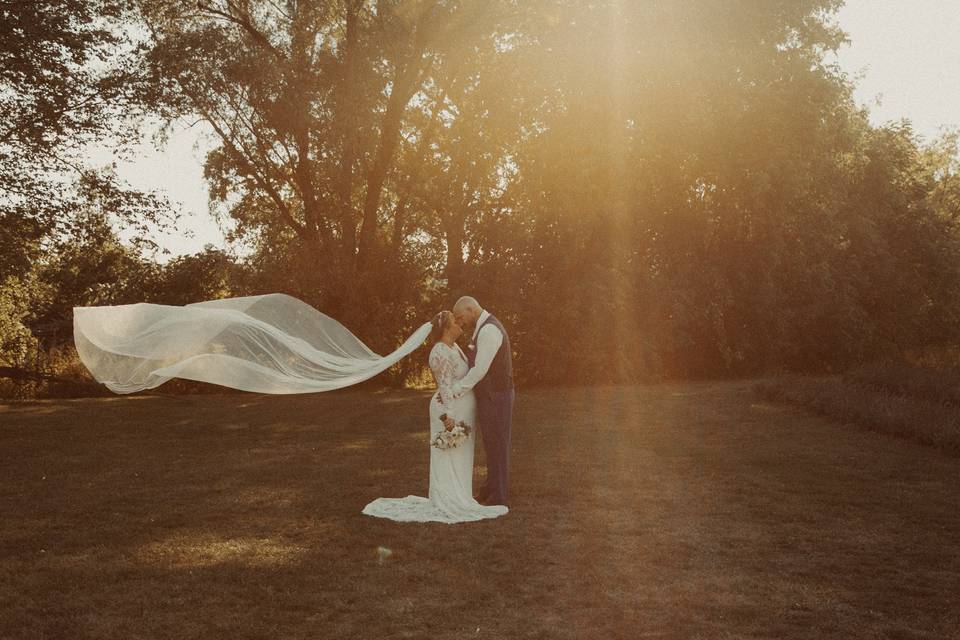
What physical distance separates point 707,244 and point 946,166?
29802 millimetres

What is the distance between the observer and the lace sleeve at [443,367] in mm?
10070

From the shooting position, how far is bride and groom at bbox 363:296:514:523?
391 inches

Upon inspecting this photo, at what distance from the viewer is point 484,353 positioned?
10.0 meters

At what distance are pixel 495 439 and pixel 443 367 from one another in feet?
3.46

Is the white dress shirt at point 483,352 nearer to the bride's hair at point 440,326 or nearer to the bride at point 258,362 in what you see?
the bride at point 258,362

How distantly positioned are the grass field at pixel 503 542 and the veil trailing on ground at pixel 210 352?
1.48 metres

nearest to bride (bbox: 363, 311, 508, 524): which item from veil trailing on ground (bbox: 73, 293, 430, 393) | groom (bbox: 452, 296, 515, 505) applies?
groom (bbox: 452, 296, 515, 505)

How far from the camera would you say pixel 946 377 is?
19.9 m

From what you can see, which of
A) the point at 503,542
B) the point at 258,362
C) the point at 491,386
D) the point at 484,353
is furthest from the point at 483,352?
the point at 258,362

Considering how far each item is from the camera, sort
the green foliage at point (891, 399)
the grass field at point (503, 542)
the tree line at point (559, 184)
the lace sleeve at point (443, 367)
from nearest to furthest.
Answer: the grass field at point (503, 542)
the lace sleeve at point (443, 367)
the green foliage at point (891, 399)
the tree line at point (559, 184)

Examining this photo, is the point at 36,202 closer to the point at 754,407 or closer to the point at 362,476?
the point at 362,476

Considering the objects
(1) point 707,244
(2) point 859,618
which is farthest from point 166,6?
(2) point 859,618

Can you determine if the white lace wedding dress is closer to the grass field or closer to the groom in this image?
the groom

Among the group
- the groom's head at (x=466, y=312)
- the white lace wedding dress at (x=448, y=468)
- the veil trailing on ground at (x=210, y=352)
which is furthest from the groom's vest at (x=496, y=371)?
the veil trailing on ground at (x=210, y=352)
